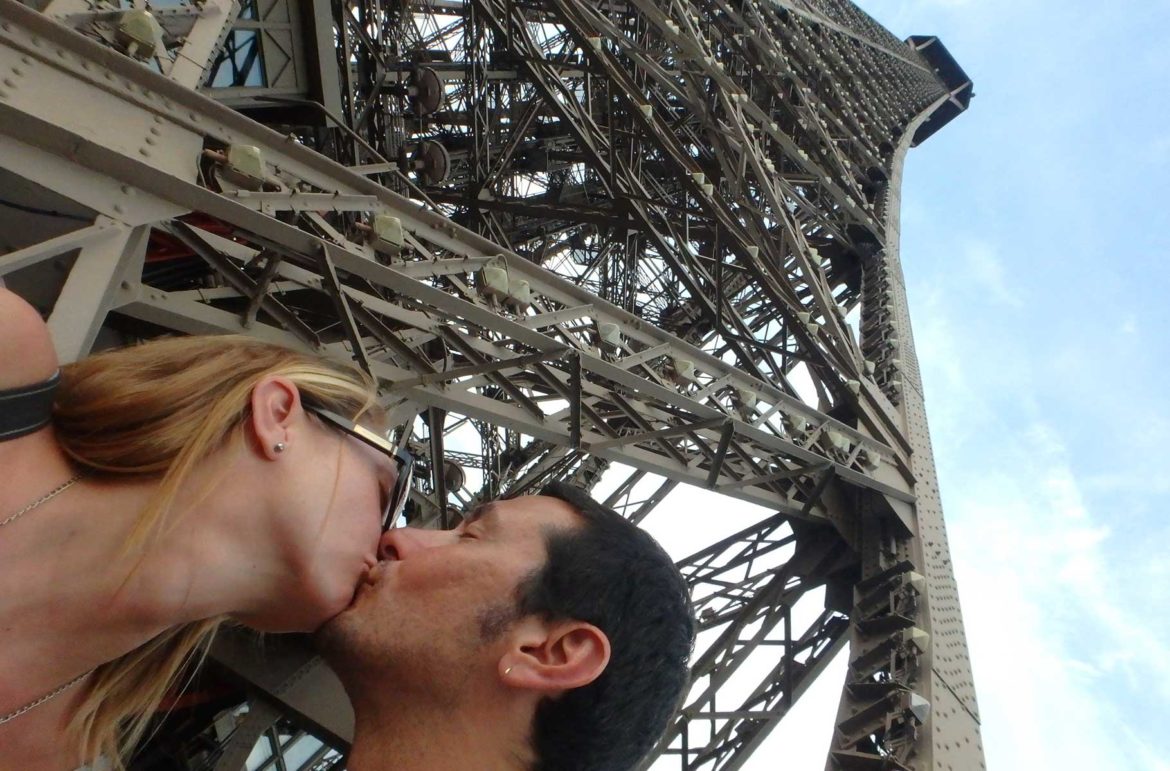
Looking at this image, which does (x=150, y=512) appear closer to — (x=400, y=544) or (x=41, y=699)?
(x=41, y=699)

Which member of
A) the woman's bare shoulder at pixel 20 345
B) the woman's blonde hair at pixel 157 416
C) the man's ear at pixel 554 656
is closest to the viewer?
the woman's bare shoulder at pixel 20 345

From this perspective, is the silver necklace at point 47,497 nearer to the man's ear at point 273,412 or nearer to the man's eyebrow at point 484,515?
the man's ear at point 273,412

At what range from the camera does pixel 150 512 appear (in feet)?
5.98

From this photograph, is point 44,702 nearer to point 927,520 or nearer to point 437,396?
point 437,396

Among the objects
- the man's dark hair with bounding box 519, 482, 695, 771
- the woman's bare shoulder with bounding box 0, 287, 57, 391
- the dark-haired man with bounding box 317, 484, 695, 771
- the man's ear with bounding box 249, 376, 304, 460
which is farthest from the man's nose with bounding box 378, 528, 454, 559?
the woman's bare shoulder with bounding box 0, 287, 57, 391

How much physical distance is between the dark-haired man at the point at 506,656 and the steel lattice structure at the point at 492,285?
4.26 ft

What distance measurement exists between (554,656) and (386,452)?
639mm

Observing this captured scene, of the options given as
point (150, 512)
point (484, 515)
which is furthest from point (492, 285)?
point (150, 512)

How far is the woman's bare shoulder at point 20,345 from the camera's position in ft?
5.58

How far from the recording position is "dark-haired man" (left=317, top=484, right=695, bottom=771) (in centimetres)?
213

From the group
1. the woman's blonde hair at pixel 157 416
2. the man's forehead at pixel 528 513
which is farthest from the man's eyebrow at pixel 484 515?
the woman's blonde hair at pixel 157 416

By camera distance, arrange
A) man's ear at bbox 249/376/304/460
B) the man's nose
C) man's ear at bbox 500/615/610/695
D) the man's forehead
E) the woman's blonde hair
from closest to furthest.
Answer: the woman's blonde hair, man's ear at bbox 249/376/304/460, man's ear at bbox 500/615/610/695, the man's nose, the man's forehead

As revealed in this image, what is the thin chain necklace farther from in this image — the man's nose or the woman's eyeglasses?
the man's nose

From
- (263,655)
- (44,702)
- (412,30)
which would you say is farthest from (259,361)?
(412,30)
